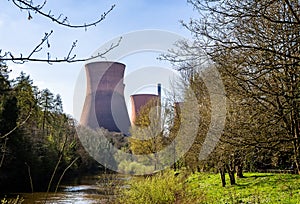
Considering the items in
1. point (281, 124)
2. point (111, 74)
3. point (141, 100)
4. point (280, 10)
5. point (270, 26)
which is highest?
point (111, 74)

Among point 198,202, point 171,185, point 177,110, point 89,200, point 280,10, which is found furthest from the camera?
point 177,110

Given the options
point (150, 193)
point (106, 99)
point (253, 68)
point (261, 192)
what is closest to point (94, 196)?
point (150, 193)

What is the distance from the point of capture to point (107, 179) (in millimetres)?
10875

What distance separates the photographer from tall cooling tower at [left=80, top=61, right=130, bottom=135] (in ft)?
111

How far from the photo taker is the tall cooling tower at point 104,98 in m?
33.8

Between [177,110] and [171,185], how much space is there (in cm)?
671

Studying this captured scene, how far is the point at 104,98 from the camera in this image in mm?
34594

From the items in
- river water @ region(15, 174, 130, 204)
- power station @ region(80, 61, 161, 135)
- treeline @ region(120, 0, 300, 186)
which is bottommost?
river water @ region(15, 174, 130, 204)

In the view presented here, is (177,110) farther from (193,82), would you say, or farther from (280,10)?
(280,10)

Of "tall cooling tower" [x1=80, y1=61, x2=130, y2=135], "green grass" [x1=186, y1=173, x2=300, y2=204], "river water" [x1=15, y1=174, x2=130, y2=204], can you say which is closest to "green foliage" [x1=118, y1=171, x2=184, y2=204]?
"river water" [x1=15, y1=174, x2=130, y2=204]

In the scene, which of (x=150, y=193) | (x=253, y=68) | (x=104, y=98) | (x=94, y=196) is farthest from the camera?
(x=104, y=98)

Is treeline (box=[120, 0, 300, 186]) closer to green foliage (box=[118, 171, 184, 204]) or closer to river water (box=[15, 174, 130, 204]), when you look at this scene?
river water (box=[15, 174, 130, 204])

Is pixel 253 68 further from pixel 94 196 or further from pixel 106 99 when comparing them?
pixel 106 99

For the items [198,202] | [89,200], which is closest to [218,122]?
[198,202]
